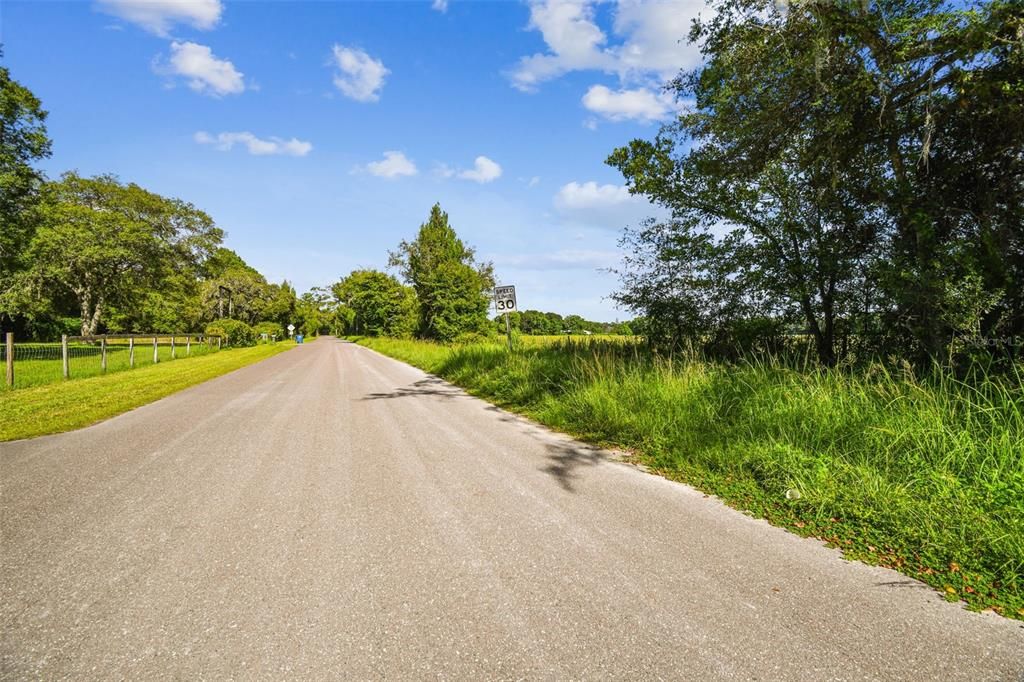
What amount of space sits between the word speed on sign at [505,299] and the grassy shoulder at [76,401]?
8000mm

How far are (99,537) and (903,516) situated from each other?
5.27m

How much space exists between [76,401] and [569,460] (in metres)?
9.41

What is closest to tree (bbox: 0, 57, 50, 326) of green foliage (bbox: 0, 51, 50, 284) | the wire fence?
green foliage (bbox: 0, 51, 50, 284)

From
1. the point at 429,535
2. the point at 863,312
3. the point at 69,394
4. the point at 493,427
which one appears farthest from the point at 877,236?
the point at 69,394

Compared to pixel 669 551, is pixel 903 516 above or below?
above

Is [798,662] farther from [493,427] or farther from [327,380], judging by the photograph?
[327,380]

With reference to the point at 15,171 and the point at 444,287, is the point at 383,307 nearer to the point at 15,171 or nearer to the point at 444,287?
the point at 444,287

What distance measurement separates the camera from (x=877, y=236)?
704 centimetres

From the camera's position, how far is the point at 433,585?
2424mm

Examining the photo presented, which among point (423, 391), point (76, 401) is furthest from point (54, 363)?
point (423, 391)

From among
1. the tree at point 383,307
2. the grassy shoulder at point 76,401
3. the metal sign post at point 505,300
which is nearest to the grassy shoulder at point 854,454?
the metal sign post at point 505,300

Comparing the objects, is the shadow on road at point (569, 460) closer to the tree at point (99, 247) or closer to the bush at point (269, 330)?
the tree at point (99, 247)

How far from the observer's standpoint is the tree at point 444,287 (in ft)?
109

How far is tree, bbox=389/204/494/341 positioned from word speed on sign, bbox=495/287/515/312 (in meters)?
20.1
